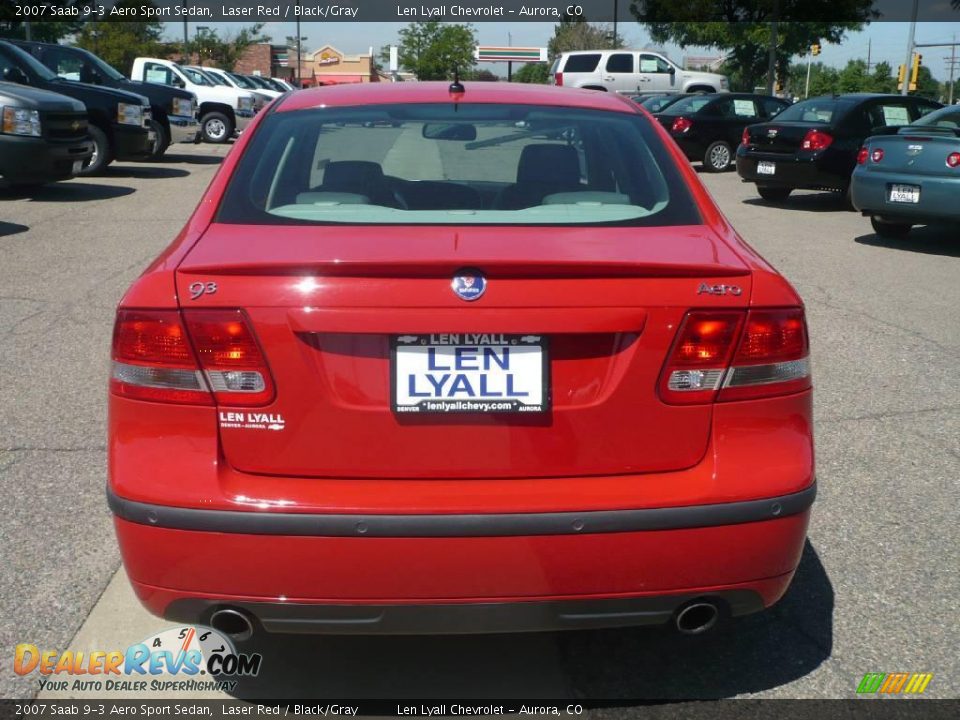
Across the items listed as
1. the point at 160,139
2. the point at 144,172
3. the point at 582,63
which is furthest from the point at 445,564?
the point at 582,63

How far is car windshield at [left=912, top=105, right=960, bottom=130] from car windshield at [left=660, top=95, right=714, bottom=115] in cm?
978

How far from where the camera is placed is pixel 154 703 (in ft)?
9.92

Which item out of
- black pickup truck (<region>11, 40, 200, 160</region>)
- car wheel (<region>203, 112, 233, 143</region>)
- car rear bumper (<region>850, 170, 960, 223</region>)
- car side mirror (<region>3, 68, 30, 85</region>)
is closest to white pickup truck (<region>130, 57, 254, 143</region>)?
car wheel (<region>203, 112, 233, 143</region>)

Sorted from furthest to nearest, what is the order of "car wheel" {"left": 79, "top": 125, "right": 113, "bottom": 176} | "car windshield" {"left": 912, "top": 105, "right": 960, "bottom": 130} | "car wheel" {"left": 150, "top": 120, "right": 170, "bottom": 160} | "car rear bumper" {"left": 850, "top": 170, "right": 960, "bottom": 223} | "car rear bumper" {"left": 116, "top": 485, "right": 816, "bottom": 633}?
"car wheel" {"left": 150, "top": 120, "right": 170, "bottom": 160}
"car wheel" {"left": 79, "top": 125, "right": 113, "bottom": 176}
"car windshield" {"left": 912, "top": 105, "right": 960, "bottom": 130}
"car rear bumper" {"left": 850, "top": 170, "right": 960, "bottom": 223}
"car rear bumper" {"left": 116, "top": 485, "right": 816, "bottom": 633}

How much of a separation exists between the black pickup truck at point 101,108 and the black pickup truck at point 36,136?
2.14 meters

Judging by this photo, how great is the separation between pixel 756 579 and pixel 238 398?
4.36 ft

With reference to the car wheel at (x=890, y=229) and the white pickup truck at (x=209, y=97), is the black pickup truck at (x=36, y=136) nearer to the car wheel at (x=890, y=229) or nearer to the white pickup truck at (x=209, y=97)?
the car wheel at (x=890, y=229)

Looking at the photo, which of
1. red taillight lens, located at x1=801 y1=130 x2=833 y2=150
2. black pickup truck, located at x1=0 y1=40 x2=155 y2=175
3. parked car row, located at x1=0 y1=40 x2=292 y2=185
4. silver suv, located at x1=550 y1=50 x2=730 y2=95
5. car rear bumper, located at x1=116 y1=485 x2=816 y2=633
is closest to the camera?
car rear bumper, located at x1=116 y1=485 x2=816 y2=633

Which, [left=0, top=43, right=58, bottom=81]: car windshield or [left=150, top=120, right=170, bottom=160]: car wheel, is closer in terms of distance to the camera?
[left=0, top=43, right=58, bottom=81]: car windshield

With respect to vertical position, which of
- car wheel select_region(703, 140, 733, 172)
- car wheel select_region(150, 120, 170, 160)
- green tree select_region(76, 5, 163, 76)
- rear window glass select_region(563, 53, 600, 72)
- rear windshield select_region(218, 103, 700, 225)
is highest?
green tree select_region(76, 5, 163, 76)

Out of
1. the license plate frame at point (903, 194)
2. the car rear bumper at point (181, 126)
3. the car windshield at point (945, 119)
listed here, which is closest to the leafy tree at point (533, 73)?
the car rear bumper at point (181, 126)

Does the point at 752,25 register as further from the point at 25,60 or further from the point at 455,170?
the point at 455,170

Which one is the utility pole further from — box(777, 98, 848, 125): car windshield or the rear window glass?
box(777, 98, 848, 125): car windshield

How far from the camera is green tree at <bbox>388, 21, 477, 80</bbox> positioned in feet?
268
